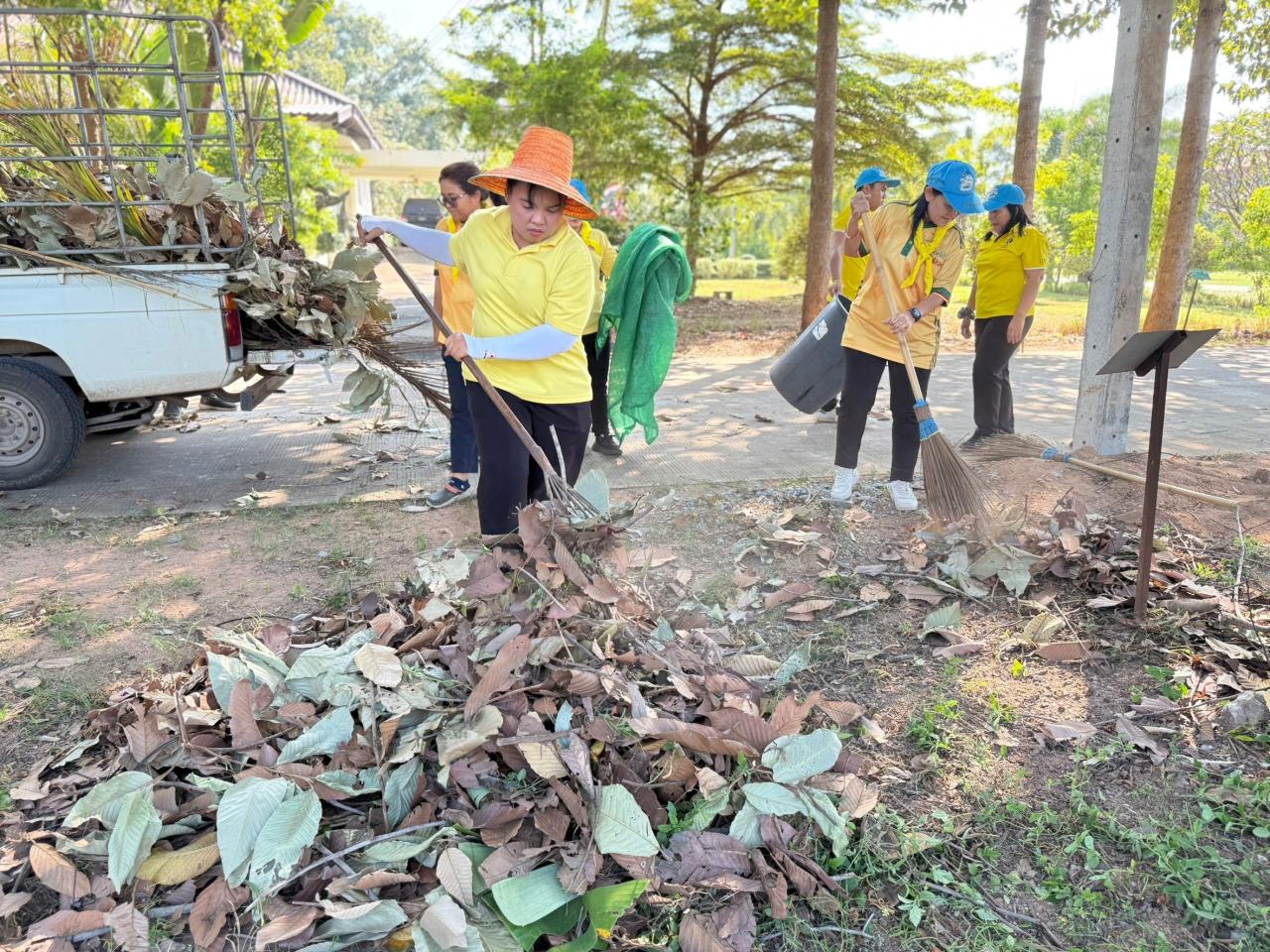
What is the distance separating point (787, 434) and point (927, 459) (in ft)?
7.82

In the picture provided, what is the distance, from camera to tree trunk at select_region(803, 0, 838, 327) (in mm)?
10078

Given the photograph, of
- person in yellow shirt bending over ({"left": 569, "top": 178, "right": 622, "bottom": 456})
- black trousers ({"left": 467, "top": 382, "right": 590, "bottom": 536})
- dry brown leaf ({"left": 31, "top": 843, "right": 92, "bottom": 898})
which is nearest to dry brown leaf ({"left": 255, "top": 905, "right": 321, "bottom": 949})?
dry brown leaf ({"left": 31, "top": 843, "right": 92, "bottom": 898})

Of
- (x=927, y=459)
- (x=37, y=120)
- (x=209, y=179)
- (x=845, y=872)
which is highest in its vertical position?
(x=37, y=120)

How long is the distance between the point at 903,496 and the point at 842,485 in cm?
34

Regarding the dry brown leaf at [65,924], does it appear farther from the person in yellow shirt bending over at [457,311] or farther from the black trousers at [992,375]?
the black trousers at [992,375]

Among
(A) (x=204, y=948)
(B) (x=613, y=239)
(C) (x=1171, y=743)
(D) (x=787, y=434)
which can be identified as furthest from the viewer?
(B) (x=613, y=239)

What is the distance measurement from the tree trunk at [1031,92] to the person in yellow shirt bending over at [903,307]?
19.4 feet

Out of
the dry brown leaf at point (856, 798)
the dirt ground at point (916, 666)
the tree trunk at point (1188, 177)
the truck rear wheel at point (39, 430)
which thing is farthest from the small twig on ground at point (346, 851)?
the tree trunk at point (1188, 177)

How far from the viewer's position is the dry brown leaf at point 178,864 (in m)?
2.18

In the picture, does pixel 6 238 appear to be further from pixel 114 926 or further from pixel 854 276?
pixel 854 276

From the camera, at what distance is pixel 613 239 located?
15.6 m

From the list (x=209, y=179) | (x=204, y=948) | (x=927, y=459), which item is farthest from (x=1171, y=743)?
(x=209, y=179)

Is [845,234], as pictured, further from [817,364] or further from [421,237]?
[421,237]

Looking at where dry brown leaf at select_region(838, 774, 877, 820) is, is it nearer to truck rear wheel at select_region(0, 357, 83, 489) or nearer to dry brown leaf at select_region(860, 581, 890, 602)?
dry brown leaf at select_region(860, 581, 890, 602)
